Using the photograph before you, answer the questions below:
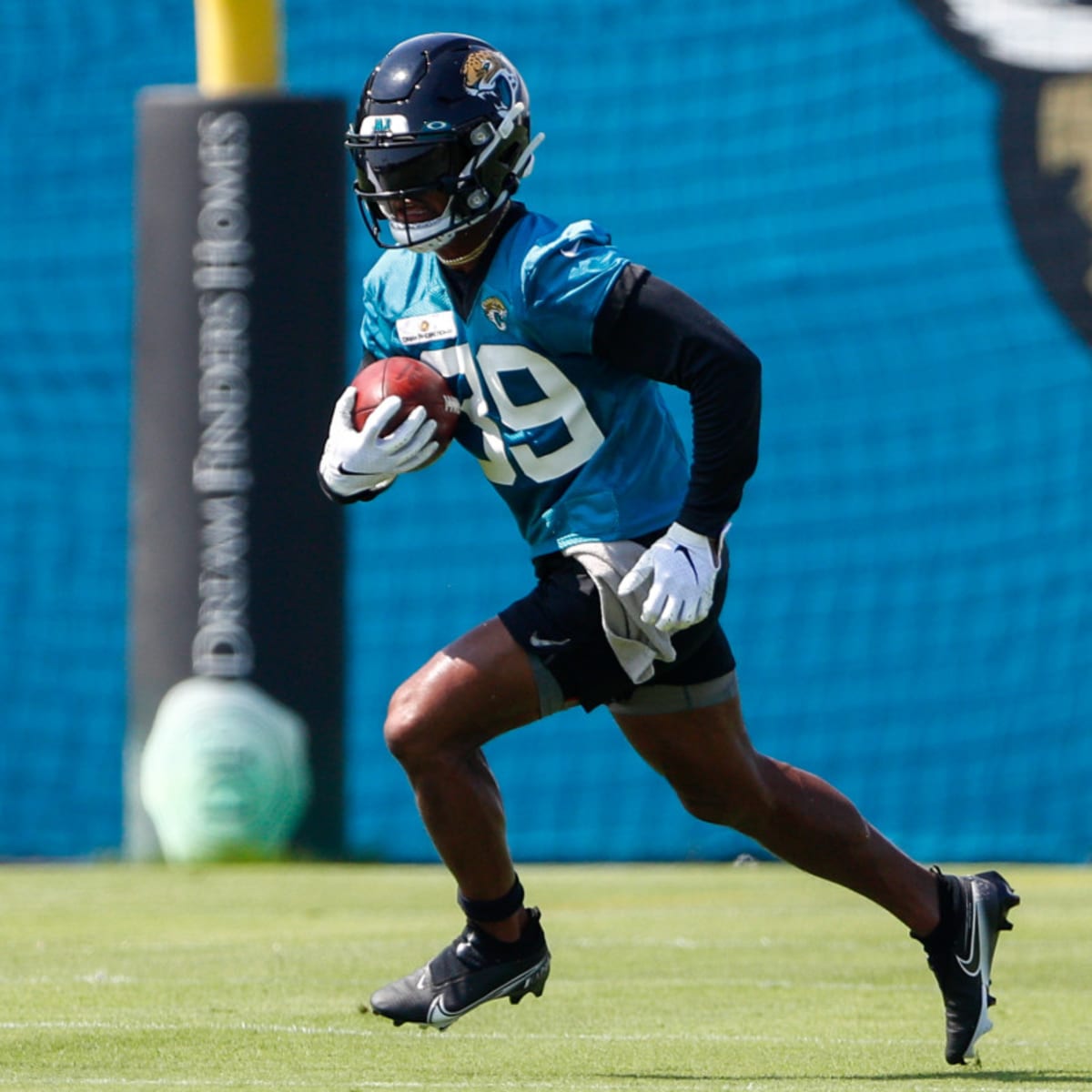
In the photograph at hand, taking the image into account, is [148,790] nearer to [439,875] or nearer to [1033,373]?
[439,875]

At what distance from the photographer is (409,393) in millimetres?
4898

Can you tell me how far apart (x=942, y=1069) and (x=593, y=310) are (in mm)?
1695

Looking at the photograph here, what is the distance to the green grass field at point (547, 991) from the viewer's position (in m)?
4.80

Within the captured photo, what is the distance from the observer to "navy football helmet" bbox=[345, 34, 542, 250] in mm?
A: 4906

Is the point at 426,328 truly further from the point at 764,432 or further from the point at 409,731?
the point at 764,432

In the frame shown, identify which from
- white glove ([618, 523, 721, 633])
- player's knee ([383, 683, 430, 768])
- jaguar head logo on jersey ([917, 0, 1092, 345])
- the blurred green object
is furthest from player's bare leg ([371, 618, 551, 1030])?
jaguar head logo on jersey ([917, 0, 1092, 345])

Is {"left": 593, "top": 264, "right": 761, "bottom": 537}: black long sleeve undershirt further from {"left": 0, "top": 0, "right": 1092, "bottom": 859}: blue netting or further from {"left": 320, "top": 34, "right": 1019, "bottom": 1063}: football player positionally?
{"left": 0, "top": 0, "right": 1092, "bottom": 859}: blue netting

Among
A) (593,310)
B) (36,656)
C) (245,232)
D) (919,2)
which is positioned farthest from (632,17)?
(593,310)

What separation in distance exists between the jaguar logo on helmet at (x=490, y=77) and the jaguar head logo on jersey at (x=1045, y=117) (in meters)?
6.86

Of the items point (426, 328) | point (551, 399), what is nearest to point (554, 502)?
point (551, 399)

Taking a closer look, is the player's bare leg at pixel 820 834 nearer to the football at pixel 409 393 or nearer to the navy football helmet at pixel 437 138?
the football at pixel 409 393

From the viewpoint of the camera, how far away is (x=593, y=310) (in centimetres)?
474

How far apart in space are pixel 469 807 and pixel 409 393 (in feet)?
2.76

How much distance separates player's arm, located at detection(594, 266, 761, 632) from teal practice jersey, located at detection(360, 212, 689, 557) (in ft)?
0.31
